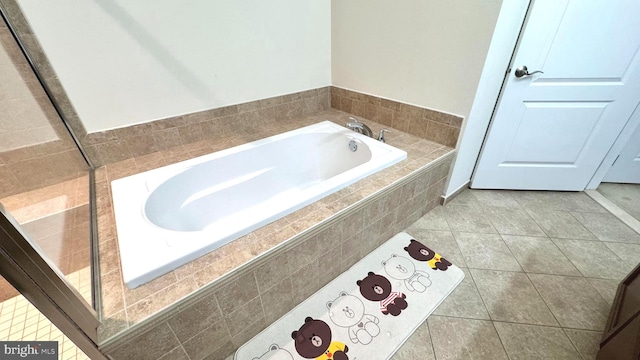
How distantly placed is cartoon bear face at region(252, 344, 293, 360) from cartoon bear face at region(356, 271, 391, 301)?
1.50 ft

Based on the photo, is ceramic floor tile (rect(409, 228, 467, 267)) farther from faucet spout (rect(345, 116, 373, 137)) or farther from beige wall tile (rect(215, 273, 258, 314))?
beige wall tile (rect(215, 273, 258, 314))

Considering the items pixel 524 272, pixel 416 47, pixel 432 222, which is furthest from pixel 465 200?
pixel 416 47

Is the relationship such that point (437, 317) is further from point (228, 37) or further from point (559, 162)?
point (228, 37)

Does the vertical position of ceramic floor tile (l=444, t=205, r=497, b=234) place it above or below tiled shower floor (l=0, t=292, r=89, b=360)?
below

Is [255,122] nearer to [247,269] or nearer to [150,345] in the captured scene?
[247,269]

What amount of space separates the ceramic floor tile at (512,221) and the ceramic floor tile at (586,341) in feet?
2.08

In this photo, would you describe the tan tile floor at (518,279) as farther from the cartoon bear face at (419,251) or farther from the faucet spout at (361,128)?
the faucet spout at (361,128)

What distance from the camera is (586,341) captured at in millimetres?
1088

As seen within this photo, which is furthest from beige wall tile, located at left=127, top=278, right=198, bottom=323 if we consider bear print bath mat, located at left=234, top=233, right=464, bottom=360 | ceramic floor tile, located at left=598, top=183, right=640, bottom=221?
Answer: ceramic floor tile, located at left=598, top=183, right=640, bottom=221

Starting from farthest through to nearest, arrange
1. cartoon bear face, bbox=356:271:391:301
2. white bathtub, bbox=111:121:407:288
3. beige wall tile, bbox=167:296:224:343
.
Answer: cartoon bear face, bbox=356:271:391:301 → white bathtub, bbox=111:121:407:288 → beige wall tile, bbox=167:296:224:343

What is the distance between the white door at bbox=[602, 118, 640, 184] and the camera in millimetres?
1906

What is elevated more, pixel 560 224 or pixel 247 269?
pixel 247 269

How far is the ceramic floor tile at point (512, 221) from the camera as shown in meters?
1.66

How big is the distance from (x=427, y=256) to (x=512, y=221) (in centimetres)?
75
